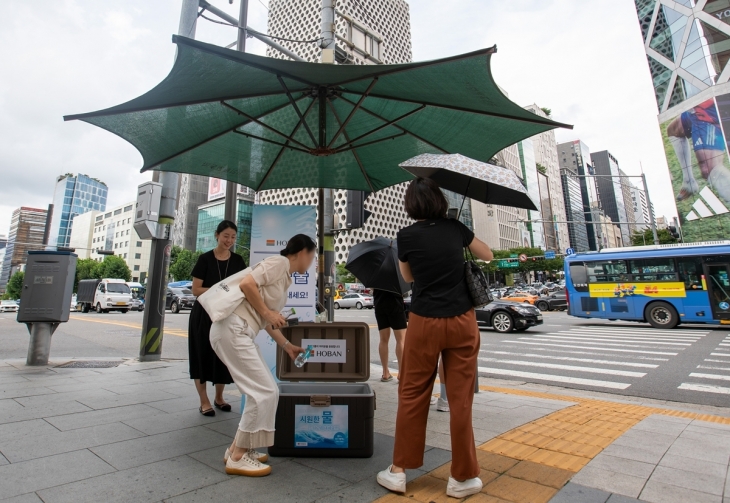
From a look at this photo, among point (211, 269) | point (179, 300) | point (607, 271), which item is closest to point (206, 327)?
point (211, 269)

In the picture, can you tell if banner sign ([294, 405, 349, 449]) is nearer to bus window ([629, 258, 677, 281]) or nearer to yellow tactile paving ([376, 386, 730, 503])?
yellow tactile paving ([376, 386, 730, 503])

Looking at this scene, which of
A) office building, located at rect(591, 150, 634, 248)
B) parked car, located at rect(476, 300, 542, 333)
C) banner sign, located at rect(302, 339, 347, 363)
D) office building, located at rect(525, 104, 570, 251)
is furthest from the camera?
office building, located at rect(591, 150, 634, 248)


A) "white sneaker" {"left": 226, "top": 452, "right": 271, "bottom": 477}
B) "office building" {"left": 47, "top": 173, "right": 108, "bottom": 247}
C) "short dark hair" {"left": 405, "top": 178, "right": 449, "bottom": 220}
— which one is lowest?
"white sneaker" {"left": 226, "top": 452, "right": 271, "bottom": 477}

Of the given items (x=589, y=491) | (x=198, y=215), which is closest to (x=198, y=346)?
(x=589, y=491)

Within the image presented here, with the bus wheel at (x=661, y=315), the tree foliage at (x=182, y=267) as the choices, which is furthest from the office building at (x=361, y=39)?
the bus wheel at (x=661, y=315)

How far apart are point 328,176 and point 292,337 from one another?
2.89m

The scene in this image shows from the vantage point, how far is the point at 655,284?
13.5 meters

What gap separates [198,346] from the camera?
3740 millimetres

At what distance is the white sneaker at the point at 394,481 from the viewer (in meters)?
2.14

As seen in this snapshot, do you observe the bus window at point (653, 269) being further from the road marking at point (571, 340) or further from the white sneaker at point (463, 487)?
the white sneaker at point (463, 487)

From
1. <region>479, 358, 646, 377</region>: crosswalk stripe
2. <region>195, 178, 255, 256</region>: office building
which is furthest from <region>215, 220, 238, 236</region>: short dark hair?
<region>195, 178, 255, 256</region>: office building

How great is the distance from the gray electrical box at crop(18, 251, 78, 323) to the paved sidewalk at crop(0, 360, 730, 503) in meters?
2.38

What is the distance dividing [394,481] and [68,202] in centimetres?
14682

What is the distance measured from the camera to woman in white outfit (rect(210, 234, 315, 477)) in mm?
2398
